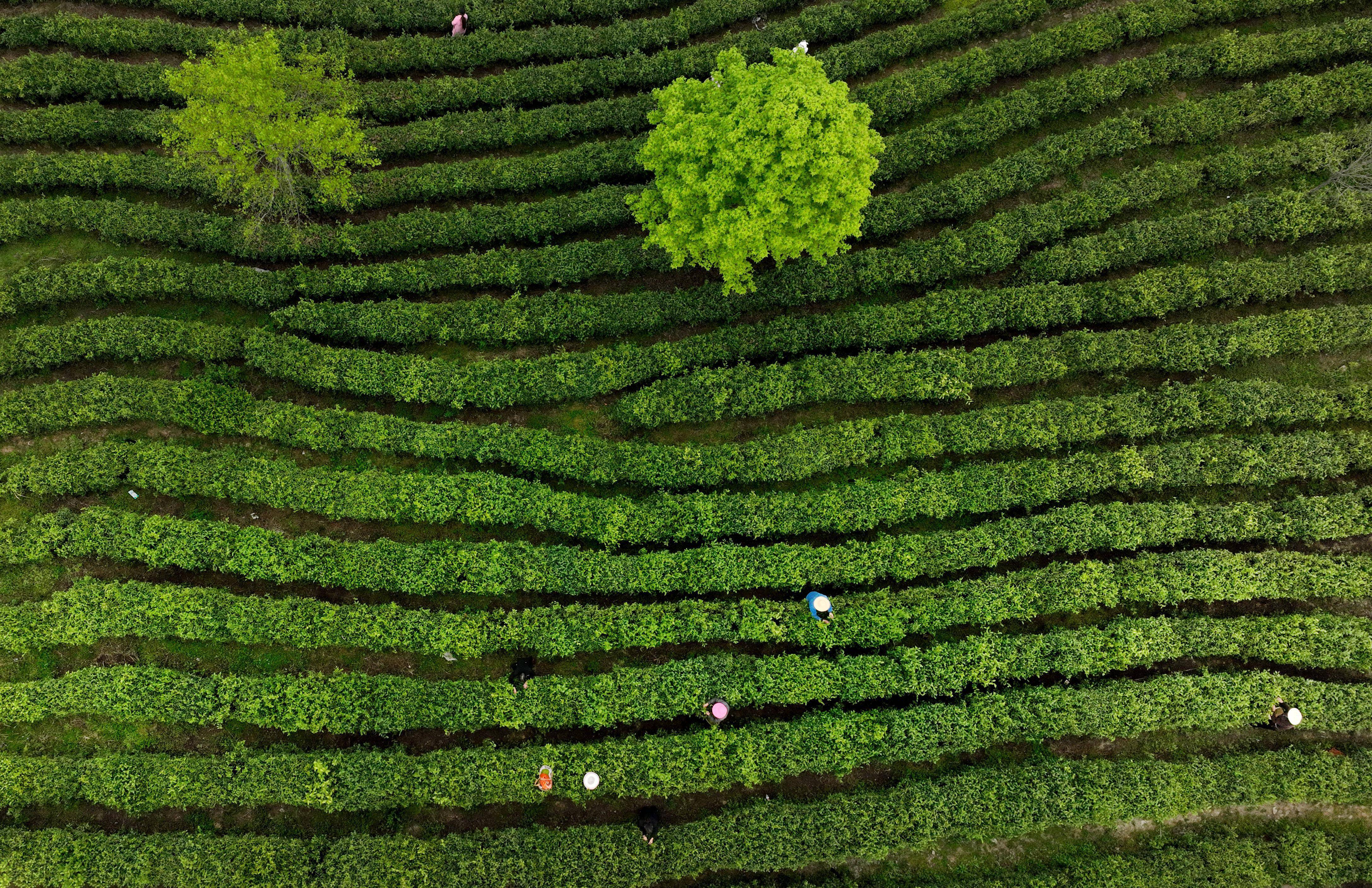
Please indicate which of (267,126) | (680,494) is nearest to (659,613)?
(680,494)

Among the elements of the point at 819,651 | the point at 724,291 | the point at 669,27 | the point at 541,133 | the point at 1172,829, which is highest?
the point at 669,27

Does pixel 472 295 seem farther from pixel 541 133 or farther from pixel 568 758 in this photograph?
pixel 568 758

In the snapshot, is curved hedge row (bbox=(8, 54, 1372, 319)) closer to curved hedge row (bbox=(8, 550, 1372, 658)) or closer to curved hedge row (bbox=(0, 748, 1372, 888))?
curved hedge row (bbox=(8, 550, 1372, 658))

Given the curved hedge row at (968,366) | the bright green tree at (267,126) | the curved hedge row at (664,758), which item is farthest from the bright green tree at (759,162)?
the curved hedge row at (664,758)

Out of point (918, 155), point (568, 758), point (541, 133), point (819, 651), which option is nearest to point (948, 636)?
point (819, 651)

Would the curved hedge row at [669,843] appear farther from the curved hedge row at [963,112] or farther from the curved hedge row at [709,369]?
the curved hedge row at [963,112]

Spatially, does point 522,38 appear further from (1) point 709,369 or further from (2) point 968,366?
(2) point 968,366
